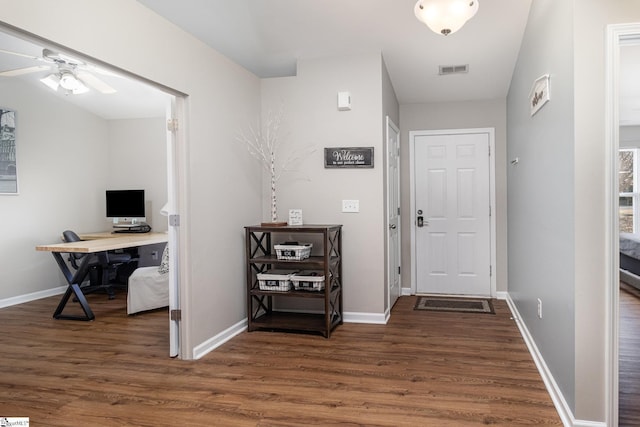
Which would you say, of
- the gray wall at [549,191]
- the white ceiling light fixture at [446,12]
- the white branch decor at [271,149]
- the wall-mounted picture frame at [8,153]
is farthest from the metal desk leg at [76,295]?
the gray wall at [549,191]

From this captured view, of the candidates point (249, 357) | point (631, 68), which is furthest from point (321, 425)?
point (631, 68)

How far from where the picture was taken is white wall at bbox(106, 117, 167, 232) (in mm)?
6113

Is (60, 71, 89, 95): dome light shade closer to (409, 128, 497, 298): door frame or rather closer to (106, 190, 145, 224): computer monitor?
(106, 190, 145, 224): computer monitor

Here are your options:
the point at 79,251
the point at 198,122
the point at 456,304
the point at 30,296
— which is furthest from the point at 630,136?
the point at 30,296

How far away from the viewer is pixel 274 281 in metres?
3.71

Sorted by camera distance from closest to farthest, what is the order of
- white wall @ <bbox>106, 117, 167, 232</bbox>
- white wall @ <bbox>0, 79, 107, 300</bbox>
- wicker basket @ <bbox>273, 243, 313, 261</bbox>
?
wicker basket @ <bbox>273, 243, 313, 261</bbox> < white wall @ <bbox>0, 79, 107, 300</bbox> < white wall @ <bbox>106, 117, 167, 232</bbox>

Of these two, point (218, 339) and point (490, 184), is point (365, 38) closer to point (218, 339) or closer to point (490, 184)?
point (490, 184)

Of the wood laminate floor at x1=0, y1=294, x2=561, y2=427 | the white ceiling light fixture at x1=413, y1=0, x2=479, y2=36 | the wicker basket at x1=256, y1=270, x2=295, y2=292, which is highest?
the white ceiling light fixture at x1=413, y1=0, x2=479, y2=36

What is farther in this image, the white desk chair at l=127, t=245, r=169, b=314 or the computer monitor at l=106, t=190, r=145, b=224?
the computer monitor at l=106, t=190, r=145, b=224

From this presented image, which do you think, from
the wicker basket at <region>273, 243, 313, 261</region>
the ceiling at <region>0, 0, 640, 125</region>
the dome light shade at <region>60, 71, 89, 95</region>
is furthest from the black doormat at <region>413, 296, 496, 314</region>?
the dome light shade at <region>60, 71, 89, 95</region>

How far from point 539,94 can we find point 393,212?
2.14 meters

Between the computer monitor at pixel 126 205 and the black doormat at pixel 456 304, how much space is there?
387cm

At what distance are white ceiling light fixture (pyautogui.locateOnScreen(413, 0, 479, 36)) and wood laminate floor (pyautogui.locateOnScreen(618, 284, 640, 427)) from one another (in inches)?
87.2

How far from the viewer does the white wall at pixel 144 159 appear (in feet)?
20.1
